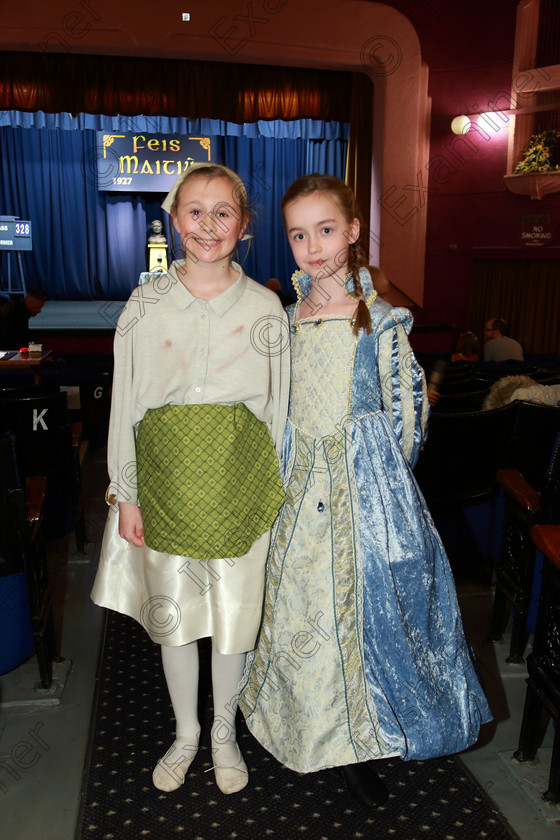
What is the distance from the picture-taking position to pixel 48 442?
119 inches

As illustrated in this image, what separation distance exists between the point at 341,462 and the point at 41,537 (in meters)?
1.08

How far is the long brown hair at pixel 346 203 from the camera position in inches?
62.4

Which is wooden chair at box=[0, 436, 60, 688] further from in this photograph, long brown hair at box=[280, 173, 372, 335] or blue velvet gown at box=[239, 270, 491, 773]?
long brown hair at box=[280, 173, 372, 335]

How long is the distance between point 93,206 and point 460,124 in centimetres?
619

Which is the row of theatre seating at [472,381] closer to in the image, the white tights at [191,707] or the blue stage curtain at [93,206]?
the white tights at [191,707]

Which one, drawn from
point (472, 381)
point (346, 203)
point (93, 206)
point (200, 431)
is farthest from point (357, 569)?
point (93, 206)

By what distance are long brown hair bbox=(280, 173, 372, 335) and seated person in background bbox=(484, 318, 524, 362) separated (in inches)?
199

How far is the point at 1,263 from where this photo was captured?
11102 mm

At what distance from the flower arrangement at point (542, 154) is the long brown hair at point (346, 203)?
7.24 metres

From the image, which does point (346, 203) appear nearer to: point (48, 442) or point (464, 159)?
point (48, 442)

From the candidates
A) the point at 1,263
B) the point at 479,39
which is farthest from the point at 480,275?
the point at 1,263

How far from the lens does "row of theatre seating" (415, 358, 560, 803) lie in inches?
69.6

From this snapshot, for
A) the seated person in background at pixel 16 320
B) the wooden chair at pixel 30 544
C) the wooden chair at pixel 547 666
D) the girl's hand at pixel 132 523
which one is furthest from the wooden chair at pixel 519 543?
the seated person in background at pixel 16 320

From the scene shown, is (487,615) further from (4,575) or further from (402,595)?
(4,575)
